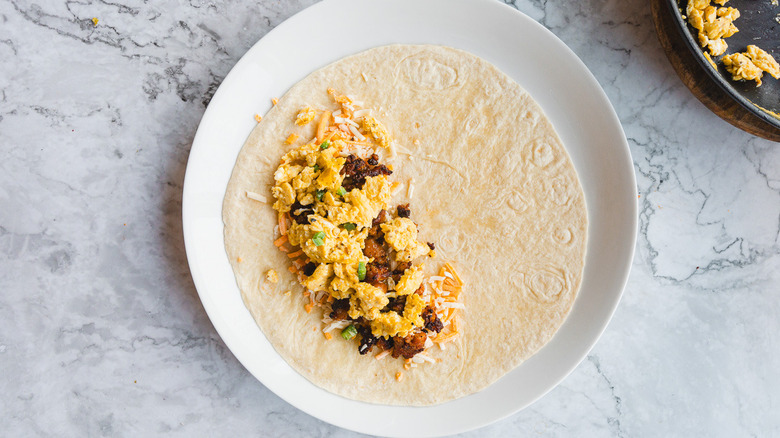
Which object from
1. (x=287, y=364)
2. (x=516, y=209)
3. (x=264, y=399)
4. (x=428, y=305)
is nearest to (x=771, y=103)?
(x=516, y=209)

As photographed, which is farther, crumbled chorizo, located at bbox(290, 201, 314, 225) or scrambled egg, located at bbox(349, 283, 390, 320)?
crumbled chorizo, located at bbox(290, 201, 314, 225)

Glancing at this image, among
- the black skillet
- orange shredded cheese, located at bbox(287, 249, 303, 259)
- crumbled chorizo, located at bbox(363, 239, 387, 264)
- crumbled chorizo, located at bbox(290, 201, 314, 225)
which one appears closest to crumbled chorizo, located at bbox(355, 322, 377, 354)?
crumbled chorizo, located at bbox(363, 239, 387, 264)

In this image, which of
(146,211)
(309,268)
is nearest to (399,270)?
(309,268)

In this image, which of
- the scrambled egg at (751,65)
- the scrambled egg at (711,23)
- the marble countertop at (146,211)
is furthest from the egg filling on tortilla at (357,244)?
the scrambled egg at (751,65)

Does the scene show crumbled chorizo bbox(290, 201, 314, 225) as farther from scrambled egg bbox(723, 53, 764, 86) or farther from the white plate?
scrambled egg bbox(723, 53, 764, 86)

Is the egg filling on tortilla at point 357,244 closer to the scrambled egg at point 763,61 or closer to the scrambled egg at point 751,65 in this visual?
the scrambled egg at point 751,65

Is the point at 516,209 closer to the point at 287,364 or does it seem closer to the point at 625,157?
the point at 625,157
